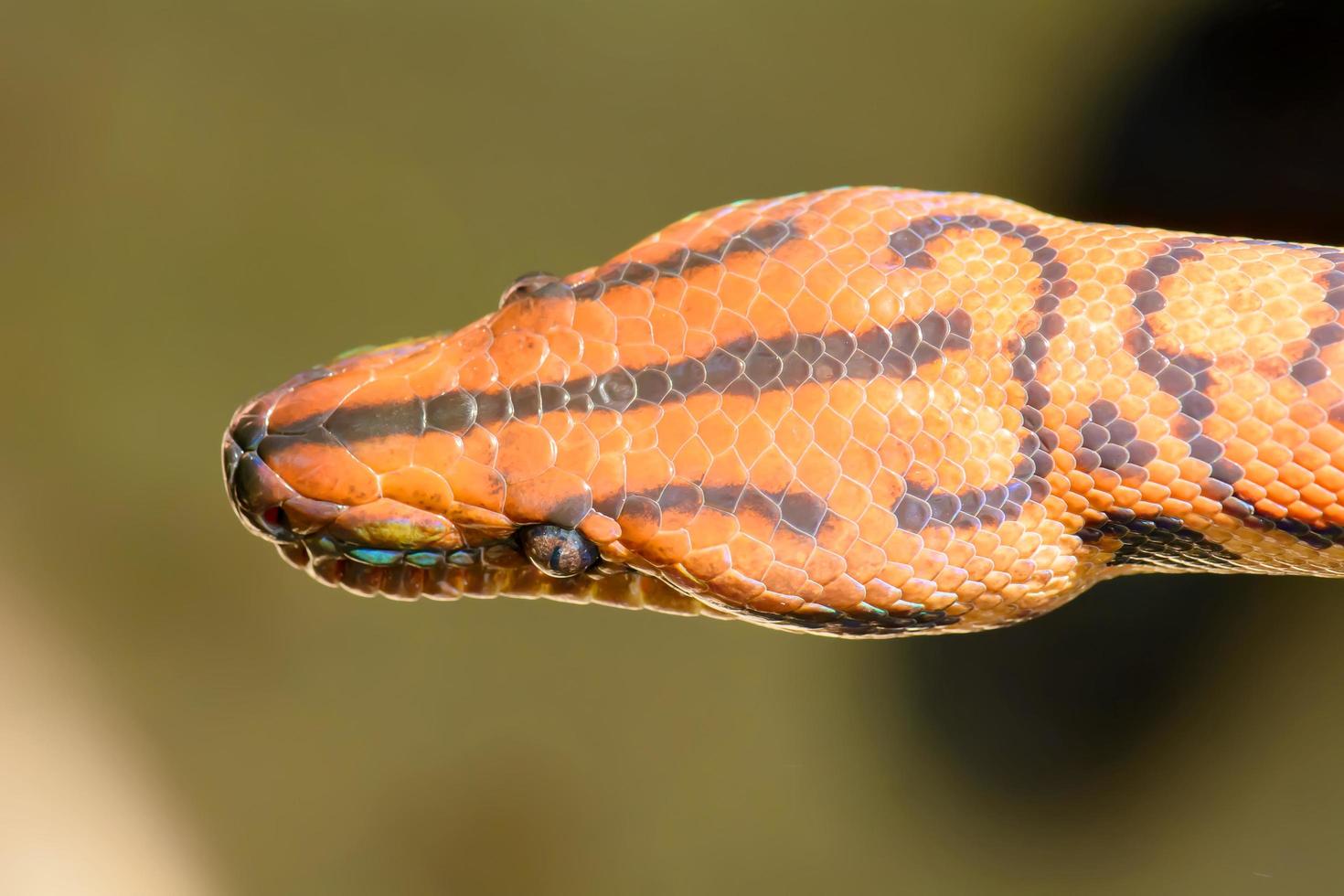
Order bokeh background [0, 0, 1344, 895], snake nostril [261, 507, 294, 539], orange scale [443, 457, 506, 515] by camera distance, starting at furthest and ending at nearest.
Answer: bokeh background [0, 0, 1344, 895] < snake nostril [261, 507, 294, 539] < orange scale [443, 457, 506, 515]

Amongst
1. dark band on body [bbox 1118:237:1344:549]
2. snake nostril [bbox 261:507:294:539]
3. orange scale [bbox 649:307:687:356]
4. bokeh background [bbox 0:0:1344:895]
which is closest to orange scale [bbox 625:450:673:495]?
orange scale [bbox 649:307:687:356]

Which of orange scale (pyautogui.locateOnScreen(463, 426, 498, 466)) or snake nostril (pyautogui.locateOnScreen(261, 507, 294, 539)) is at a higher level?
orange scale (pyautogui.locateOnScreen(463, 426, 498, 466))

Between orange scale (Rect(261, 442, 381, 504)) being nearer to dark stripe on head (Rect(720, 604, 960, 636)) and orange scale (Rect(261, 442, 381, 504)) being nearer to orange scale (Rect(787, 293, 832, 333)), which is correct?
dark stripe on head (Rect(720, 604, 960, 636))

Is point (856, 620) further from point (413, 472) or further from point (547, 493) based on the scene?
point (413, 472)

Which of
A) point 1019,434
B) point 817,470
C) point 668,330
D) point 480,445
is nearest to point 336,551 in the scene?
point 480,445

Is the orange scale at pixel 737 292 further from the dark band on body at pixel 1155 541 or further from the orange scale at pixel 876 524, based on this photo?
the dark band on body at pixel 1155 541

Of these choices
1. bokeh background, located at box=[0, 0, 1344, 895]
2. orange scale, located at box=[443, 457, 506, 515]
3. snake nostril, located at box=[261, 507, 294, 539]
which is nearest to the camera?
orange scale, located at box=[443, 457, 506, 515]
